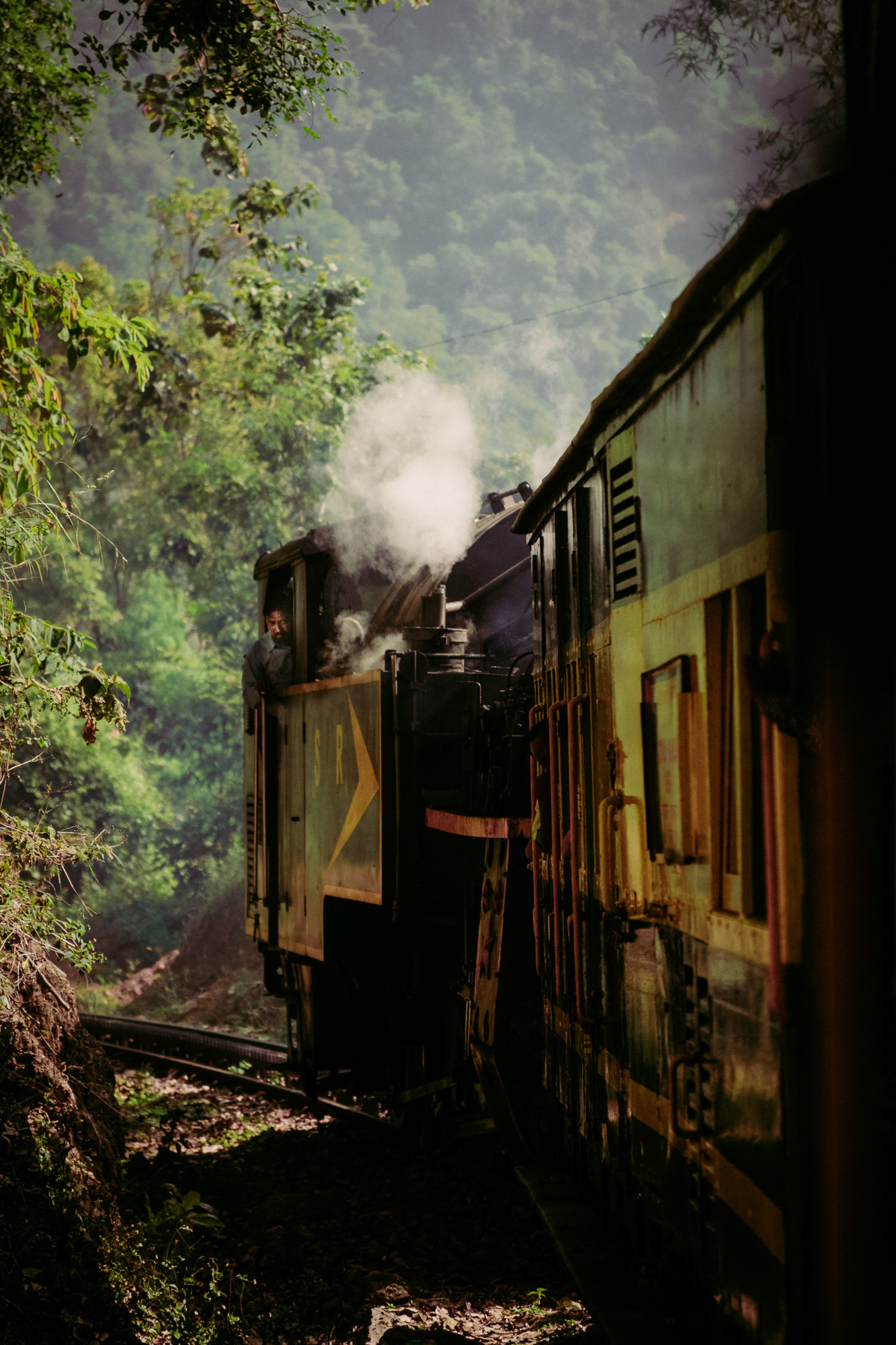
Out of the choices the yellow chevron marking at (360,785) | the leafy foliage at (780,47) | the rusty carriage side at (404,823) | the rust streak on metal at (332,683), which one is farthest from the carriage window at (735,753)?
the leafy foliage at (780,47)

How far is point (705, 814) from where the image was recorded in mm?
2473

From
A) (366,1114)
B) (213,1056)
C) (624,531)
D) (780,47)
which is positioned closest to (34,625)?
(624,531)

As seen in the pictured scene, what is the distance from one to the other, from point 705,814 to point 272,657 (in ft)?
A: 18.8

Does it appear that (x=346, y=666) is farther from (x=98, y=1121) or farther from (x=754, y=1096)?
(x=754, y=1096)

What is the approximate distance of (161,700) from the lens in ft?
86.6

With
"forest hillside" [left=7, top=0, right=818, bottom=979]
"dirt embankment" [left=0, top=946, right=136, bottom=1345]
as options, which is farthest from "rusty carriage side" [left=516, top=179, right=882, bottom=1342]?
"forest hillside" [left=7, top=0, right=818, bottom=979]

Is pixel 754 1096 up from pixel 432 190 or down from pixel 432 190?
down

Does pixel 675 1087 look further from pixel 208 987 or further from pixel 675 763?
pixel 208 987

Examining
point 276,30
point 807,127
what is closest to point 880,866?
point 276,30

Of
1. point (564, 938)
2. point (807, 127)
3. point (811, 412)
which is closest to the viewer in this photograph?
point (811, 412)

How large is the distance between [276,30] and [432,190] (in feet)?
215

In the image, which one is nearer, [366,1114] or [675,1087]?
[675,1087]

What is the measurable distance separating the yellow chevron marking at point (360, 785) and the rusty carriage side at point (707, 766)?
7.88 feet

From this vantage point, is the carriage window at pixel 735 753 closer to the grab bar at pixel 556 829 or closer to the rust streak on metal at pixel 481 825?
the grab bar at pixel 556 829
